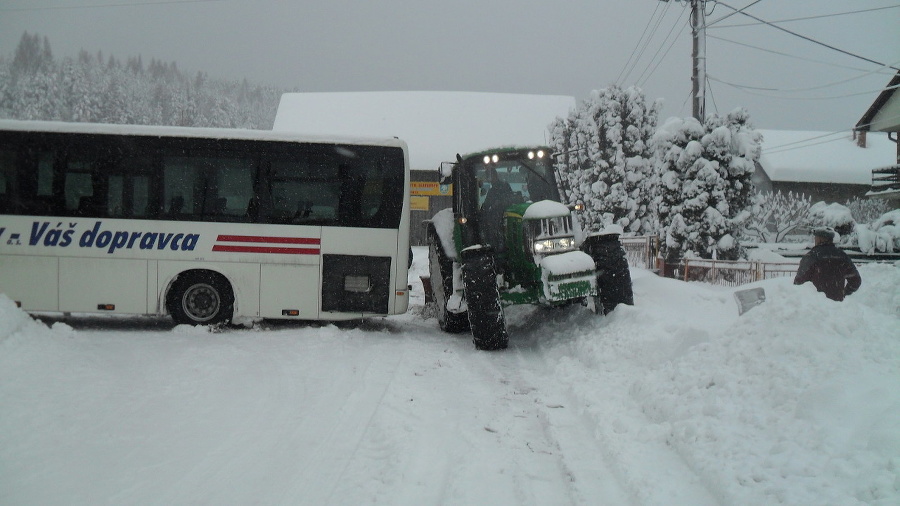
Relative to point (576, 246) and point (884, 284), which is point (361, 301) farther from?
point (884, 284)

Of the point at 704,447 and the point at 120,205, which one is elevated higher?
the point at 120,205

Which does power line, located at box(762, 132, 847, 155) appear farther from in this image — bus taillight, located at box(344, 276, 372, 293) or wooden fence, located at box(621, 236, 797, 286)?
bus taillight, located at box(344, 276, 372, 293)

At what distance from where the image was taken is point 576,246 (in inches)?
342

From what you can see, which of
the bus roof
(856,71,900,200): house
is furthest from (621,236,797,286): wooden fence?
(856,71,900,200): house

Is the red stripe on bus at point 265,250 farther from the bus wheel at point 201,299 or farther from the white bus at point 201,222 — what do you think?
the bus wheel at point 201,299

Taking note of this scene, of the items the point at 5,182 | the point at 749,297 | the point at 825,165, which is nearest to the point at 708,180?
the point at 749,297

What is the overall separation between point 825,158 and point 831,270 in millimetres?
43780

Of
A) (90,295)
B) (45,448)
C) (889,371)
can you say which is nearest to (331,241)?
(90,295)

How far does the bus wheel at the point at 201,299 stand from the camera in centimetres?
948

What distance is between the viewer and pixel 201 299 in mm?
9578

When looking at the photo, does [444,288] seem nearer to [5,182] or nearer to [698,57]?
[5,182]

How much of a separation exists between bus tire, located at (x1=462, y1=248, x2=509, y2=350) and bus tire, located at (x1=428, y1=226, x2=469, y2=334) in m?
1.33

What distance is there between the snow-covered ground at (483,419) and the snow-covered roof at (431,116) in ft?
101

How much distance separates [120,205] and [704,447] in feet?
29.1
